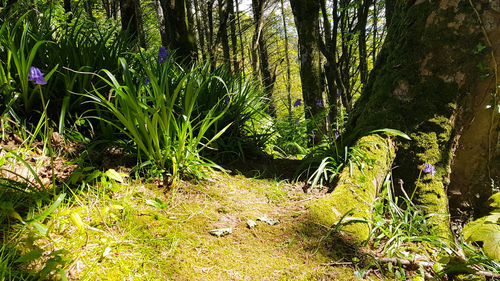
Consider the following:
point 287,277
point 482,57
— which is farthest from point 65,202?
point 482,57

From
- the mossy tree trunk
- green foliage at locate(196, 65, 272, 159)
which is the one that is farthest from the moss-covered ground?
green foliage at locate(196, 65, 272, 159)

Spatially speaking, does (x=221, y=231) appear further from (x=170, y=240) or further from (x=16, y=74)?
(x=16, y=74)

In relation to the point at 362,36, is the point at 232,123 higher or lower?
lower

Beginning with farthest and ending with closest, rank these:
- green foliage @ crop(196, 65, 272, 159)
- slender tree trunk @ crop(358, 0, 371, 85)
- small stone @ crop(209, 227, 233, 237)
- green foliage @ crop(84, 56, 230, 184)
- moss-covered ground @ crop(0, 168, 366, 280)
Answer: slender tree trunk @ crop(358, 0, 371, 85), green foliage @ crop(196, 65, 272, 159), green foliage @ crop(84, 56, 230, 184), small stone @ crop(209, 227, 233, 237), moss-covered ground @ crop(0, 168, 366, 280)

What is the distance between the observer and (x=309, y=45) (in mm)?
3629

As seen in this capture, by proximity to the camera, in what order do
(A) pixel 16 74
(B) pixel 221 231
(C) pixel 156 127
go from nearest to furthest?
(B) pixel 221 231 < (C) pixel 156 127 < (A) pixel 16 74

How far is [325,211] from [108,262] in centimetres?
116

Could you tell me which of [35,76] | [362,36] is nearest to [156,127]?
[35,76]

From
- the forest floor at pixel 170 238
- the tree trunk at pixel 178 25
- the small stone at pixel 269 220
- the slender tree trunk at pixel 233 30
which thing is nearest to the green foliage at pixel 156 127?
the forest floor at pixel 170 238

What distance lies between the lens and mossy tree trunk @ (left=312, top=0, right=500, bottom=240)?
1789mm

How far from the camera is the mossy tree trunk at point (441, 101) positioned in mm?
1789

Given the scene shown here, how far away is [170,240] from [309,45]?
3.12 m

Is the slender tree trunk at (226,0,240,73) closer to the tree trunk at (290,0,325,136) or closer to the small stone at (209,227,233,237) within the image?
the tree trunk at (290,0,325,136)

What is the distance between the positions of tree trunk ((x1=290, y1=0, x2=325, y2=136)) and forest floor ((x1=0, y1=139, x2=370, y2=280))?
7.36 feet
